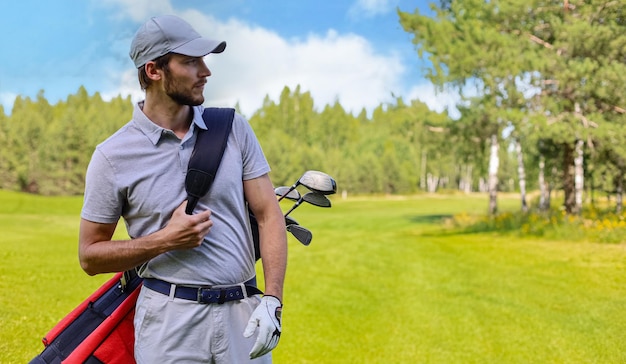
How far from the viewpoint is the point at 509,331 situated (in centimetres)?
927

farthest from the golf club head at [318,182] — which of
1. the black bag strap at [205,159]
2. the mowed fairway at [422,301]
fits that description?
the mowed fairway at [422,301]

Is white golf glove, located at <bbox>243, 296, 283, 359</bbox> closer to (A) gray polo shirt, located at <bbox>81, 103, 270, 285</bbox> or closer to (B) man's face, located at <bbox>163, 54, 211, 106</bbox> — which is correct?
(A) gray polo shirt, located at <bbox>81, 103, 270, 285</bbox>

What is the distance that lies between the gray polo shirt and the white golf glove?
8.1 inches

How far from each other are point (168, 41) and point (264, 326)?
1202 mm

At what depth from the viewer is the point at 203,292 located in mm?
2768

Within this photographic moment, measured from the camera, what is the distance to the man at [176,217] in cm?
274

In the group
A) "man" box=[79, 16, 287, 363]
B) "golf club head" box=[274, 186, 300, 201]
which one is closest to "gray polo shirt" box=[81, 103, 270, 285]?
"man" box=[79, 16, 287, 363]

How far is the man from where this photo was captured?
2.74 m

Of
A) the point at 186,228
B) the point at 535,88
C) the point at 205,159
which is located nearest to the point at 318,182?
the point at 205,159

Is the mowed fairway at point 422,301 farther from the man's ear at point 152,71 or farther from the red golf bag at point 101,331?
the man's ear at point 152,71

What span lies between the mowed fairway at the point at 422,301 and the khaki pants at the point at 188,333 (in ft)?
16.4

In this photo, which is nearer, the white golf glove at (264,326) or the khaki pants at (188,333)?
the white golf glove at (264,326)

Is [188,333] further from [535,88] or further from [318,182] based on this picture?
[535,88]

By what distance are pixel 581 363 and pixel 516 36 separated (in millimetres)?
18016
